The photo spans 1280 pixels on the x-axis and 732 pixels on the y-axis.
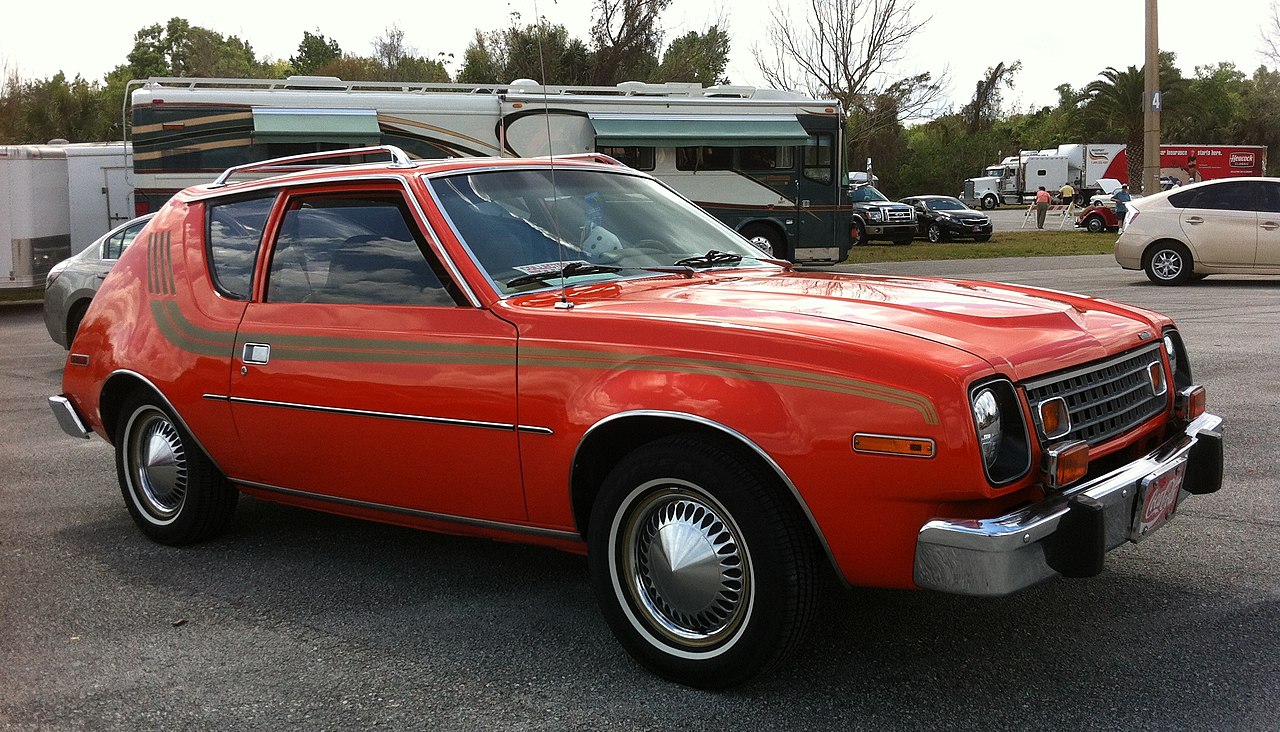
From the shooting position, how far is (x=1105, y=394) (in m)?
3.53

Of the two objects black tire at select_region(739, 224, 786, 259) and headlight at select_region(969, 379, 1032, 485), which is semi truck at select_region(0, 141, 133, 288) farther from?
headlight at select_region(969, 379, 1032, 485)

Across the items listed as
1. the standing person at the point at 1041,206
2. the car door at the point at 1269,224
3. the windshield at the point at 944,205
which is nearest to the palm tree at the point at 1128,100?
the standing person at the point at 1041,206

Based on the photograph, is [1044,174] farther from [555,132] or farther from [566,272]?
[566,272]

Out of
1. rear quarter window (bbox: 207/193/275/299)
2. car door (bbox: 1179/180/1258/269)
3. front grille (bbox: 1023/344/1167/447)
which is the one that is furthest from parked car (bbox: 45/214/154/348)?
car door (bbox: 1179/180/1258/269)

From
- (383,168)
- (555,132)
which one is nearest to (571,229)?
(383,168)

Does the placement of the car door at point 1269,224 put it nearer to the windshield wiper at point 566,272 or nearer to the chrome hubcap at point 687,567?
the windshield wiper at point 566,272

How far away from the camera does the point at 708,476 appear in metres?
3.28

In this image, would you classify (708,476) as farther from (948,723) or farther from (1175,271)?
(1175,271)

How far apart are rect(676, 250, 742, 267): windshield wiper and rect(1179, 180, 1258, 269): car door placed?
1430cm

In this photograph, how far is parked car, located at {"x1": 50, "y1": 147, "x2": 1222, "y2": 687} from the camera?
3.08 m

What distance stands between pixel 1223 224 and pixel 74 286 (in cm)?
1473

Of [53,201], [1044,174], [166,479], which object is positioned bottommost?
[166,479]

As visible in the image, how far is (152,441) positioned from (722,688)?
3015 mm

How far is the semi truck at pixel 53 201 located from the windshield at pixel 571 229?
16.4m
